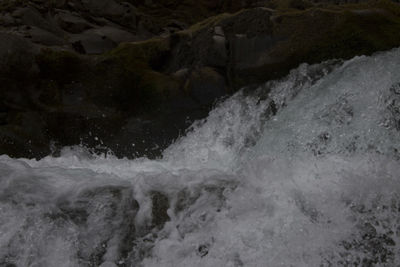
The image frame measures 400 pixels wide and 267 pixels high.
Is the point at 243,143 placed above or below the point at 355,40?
below

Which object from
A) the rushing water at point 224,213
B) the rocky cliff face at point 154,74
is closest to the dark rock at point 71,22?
the rocky cliff face at point 154,74

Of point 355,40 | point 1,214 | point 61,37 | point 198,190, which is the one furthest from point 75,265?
point 61,37

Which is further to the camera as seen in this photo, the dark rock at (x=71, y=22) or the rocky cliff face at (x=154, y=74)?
the dark rock at (x=71, y=22)

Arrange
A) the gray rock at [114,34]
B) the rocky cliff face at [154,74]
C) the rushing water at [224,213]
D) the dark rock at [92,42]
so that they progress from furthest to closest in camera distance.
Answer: the gray rock at [114,34] < the dark rock at [92,42] < the rocky cliff face at [154,74] < the rushing water at [224,213]

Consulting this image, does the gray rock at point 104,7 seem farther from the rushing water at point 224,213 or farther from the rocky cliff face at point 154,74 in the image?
the rushing water at point 224,213

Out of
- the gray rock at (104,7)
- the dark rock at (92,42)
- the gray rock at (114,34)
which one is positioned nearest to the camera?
the dark rock at (92,42)

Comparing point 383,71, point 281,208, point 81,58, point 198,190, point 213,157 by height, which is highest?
point 383,71

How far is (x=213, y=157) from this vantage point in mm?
6535

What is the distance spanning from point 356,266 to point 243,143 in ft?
12.0

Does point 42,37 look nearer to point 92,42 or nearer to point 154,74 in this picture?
point 92,42

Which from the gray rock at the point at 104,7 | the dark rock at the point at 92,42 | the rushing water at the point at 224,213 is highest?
the rushing water at the point at 224,213

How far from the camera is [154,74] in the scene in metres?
7.47

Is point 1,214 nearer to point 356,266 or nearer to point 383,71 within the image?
point 356,266

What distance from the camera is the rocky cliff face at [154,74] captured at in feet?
22.4
